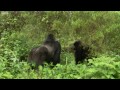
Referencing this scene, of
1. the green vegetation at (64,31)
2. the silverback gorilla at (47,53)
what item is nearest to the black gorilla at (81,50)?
the green vegetation at (64,31)

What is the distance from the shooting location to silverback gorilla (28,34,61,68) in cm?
672

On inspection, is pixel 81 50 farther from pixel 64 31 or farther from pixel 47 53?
pixel 64 31

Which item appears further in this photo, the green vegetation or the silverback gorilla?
the green vegetation

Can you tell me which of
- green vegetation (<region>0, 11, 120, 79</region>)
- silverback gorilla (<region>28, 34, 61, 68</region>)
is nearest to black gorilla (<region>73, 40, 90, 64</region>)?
green vegetation (<region>0, 11, 120, 79</region>)

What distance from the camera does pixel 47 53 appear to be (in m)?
7.08

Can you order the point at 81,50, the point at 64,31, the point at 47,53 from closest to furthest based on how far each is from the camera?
the point at 47,53 → the point at 81,50 → the point at 64,31

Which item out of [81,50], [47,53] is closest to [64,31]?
[81,50]

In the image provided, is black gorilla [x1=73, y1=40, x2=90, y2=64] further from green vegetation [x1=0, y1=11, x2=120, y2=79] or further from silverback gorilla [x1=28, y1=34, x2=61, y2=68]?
silverback gorilla [x1=28, y1=34, x2=61, y2=68]

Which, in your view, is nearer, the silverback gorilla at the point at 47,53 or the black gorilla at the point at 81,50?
the silverback gorilla at the point at 47,53

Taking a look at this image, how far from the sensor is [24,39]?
8.05 metres

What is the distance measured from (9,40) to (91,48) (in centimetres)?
189

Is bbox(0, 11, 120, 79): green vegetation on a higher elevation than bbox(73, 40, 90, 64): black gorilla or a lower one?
higher

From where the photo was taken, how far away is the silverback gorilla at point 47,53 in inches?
265

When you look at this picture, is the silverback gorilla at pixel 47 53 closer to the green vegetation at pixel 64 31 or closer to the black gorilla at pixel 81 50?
the green vegetation at pixel 64 31
